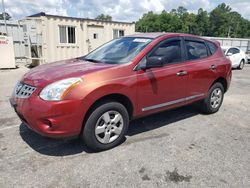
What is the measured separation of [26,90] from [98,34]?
12.6m

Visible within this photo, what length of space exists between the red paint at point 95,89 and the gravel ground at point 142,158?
1.49 feet

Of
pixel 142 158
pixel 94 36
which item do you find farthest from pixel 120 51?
pixel 94 36

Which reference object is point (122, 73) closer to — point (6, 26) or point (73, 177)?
point (73, 177)

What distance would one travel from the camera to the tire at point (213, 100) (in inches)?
197

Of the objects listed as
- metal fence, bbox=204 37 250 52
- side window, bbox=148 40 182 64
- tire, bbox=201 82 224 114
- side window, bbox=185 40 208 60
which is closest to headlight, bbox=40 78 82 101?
side window, bbox=148 40 182 64

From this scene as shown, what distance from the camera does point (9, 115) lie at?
4.94m

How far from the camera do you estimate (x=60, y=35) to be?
13266 millimetres

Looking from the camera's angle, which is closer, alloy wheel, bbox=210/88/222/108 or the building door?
alloy wheel, bbox=210/88/222/108

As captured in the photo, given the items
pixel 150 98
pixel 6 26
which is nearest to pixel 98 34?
pixel 6 26

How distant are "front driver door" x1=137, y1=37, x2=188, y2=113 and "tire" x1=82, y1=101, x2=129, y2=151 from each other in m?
0.40

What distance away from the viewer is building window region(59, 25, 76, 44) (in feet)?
43.7

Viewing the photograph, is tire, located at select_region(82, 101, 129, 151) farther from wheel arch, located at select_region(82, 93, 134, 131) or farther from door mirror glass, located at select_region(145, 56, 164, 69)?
door mirror glass, located at select_region(145, 56, 164, 69)

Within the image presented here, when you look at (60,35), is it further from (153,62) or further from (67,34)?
(153,62)

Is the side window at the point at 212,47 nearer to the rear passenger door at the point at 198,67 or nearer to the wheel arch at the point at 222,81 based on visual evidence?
the rear passenger door at the point at 198,67
